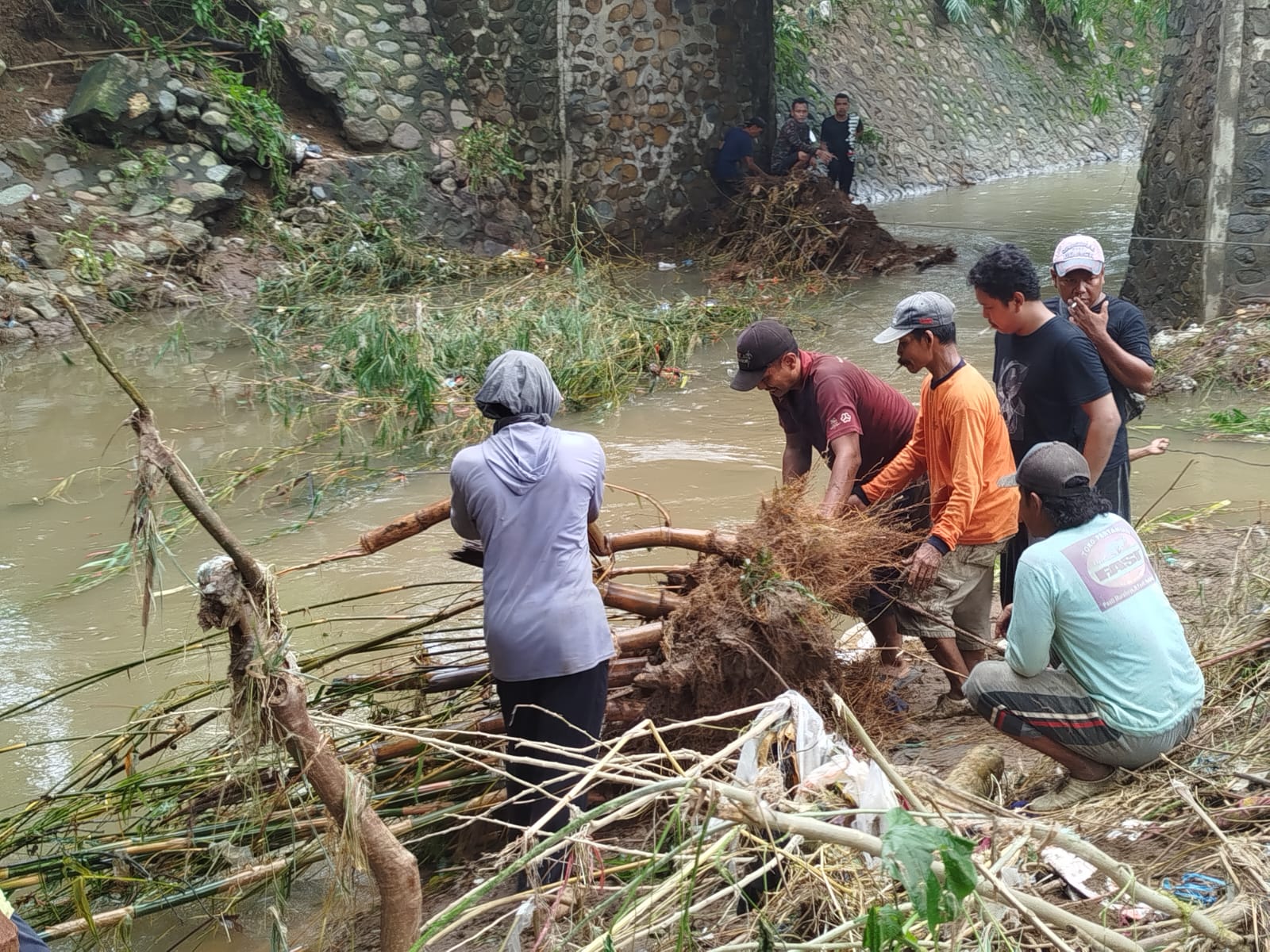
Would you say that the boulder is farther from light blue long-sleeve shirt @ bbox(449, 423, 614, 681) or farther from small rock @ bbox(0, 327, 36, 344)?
light blue long-sleeve shirt @ bbox(449, 423, 614, 681)

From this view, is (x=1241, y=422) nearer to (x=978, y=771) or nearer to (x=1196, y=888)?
(x=978, y=771)

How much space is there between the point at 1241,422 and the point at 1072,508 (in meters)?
4.59

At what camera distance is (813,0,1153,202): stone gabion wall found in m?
17.9

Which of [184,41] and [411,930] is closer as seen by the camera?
[411,930]

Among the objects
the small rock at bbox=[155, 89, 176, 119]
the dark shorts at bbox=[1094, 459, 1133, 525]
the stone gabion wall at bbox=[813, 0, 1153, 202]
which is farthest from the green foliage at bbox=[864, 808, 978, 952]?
the stone gabion wall at bbox=[813, 0, 1153, 202]

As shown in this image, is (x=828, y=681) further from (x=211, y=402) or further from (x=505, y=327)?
(x=211, y=402)

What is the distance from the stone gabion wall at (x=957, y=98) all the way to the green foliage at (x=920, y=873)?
15.2m

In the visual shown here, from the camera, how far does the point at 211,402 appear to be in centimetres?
851

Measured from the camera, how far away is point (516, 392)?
307cm

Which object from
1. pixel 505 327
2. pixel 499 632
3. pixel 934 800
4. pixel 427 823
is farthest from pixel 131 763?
pixel 505 327

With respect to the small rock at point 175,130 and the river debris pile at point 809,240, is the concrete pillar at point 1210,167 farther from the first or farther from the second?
the small rock at point 175,130

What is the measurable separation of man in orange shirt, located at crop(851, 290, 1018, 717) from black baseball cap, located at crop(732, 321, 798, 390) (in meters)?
0.32

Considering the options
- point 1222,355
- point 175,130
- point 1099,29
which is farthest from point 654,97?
point 1099,29

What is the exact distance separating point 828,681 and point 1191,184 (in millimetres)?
6202
